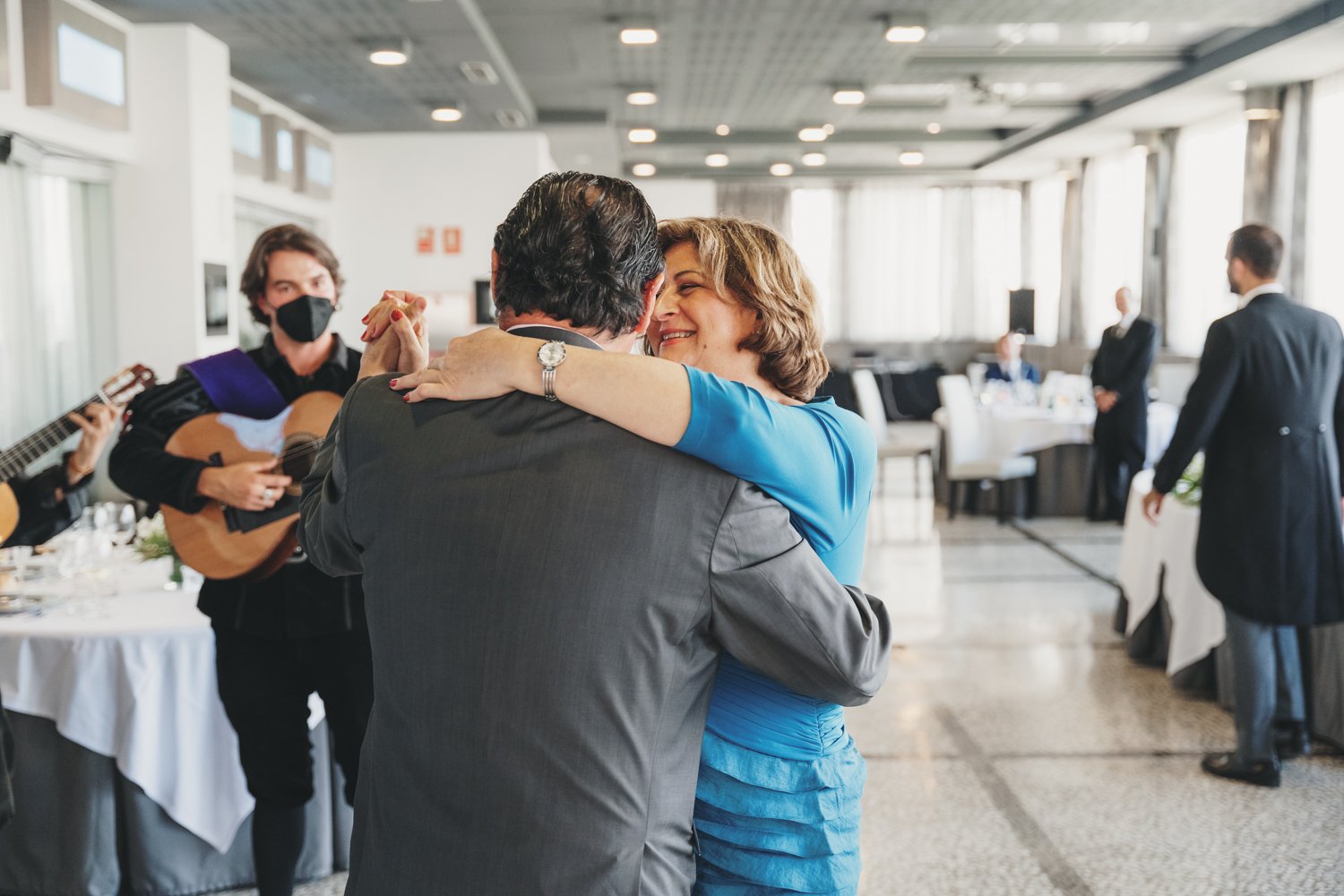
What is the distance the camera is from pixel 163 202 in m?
6.81

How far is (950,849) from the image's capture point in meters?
3.26

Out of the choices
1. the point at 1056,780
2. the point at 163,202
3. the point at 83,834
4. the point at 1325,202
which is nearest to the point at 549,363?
the point at 83,834

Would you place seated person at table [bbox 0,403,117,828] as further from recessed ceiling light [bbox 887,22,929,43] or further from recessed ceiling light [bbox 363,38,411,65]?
recessed ceiling light [bbox 887,22,929,43]

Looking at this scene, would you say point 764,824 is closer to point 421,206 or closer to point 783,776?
point 783,776

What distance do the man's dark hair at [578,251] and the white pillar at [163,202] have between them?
246 inches

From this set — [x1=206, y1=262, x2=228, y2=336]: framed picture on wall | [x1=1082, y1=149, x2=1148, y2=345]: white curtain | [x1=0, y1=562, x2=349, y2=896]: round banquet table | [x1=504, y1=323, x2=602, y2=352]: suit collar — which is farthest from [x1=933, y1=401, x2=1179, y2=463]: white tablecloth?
[x1=504, y1=323, x2=602, y2=352]: suit collar

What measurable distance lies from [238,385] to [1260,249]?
3.18 metres

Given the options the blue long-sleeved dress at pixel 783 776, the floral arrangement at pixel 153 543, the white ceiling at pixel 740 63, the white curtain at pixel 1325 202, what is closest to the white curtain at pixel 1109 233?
the white ceiling at pixel 740 63

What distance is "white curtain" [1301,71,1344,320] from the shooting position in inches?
353

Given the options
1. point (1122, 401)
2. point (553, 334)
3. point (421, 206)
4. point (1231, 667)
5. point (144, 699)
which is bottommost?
point (1231, 667)

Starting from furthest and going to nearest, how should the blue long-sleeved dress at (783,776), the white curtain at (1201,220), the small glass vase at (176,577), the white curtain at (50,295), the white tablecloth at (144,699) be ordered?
the white curtain at (1201,220)
the white curtain at (50,295)
the small glass vase at (176,577)
the white tablecloth at (144,699)
the blue long-sleeved dress at (783,776)

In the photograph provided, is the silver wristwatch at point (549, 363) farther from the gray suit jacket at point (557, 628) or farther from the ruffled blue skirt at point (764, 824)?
the ruffled blue skirt at point (764, 824)

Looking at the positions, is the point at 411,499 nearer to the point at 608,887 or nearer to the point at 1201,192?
the point at 608,887

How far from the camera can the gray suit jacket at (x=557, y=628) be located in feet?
3.72
